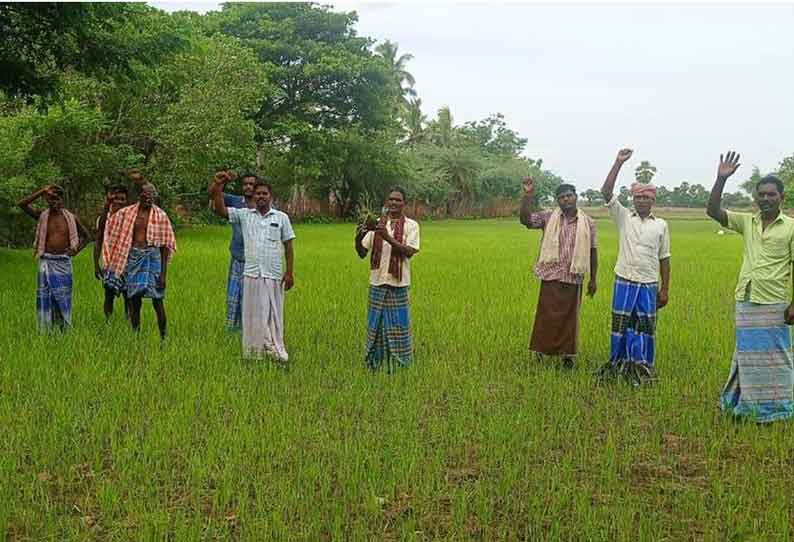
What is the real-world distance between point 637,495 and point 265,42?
2792 cm

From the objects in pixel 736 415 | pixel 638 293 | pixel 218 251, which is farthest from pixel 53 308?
pixel 218 251

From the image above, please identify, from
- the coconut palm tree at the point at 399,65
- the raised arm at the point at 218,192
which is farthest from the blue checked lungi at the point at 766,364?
the coconut palm tree at the point at 399,65

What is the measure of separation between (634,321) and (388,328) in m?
1.87

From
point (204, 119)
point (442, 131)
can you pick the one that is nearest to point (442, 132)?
point (442, 131)

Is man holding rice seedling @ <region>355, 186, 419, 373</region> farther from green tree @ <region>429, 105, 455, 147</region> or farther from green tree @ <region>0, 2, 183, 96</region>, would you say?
green tree @ <region>429, 105, 455, 147</region>

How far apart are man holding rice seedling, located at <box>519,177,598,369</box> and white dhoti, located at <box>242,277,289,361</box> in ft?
6.99

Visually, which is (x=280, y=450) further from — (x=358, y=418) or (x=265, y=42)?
(x=265, y=42)

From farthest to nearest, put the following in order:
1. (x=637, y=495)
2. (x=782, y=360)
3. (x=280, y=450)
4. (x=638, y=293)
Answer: (x=638, y=293) < (x=782, y=360) < (x=280, y=450) < (x=637, y=495)

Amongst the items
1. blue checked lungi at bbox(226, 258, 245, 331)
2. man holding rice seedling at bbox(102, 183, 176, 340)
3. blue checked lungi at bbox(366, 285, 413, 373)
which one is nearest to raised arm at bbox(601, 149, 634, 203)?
blue checked lungi at bbox(366, 285, 413, 373)

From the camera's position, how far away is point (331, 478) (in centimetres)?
390

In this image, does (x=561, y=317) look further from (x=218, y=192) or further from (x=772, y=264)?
(x=218, y=192)

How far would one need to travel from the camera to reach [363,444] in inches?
171

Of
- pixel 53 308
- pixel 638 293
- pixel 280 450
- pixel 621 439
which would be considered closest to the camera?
pixel 280 450

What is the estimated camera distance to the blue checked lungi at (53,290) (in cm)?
689
